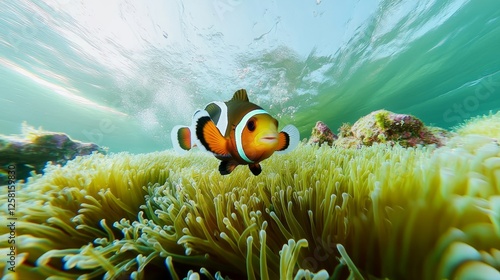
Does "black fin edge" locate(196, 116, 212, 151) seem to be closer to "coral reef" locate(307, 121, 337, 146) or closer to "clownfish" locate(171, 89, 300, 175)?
"clownfish" locate(171, 89, 300, 175)

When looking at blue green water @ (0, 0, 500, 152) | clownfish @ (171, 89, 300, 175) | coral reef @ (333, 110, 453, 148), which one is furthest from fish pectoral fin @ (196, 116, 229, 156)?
blue green water @ (0, 0, 500, 152)

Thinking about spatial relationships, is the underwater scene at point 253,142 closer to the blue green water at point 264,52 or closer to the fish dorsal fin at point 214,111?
the fish dorsal fin at point 214,111

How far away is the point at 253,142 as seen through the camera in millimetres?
1153

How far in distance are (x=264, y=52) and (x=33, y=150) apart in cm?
1136

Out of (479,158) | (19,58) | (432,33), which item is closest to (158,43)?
(19,58)

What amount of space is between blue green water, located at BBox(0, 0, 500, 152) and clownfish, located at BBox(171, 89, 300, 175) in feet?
34.3

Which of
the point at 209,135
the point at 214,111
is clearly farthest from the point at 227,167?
the point at 214,111

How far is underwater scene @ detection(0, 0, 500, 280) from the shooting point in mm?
896

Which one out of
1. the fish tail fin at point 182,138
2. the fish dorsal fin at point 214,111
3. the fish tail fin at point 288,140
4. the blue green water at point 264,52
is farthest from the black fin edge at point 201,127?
the blue green water at point 264,52

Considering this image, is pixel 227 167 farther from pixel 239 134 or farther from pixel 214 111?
pixel 214 111

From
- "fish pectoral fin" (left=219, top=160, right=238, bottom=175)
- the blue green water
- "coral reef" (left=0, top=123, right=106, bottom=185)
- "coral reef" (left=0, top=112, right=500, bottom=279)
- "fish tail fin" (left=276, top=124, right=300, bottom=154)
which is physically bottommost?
"coral reef" (left=0, top=112, right=500, bottom=279)

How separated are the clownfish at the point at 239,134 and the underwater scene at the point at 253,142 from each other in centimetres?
1

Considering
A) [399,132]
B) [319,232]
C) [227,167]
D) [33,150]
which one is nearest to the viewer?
[319,232]

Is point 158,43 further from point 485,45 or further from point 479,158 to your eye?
point 485,45
